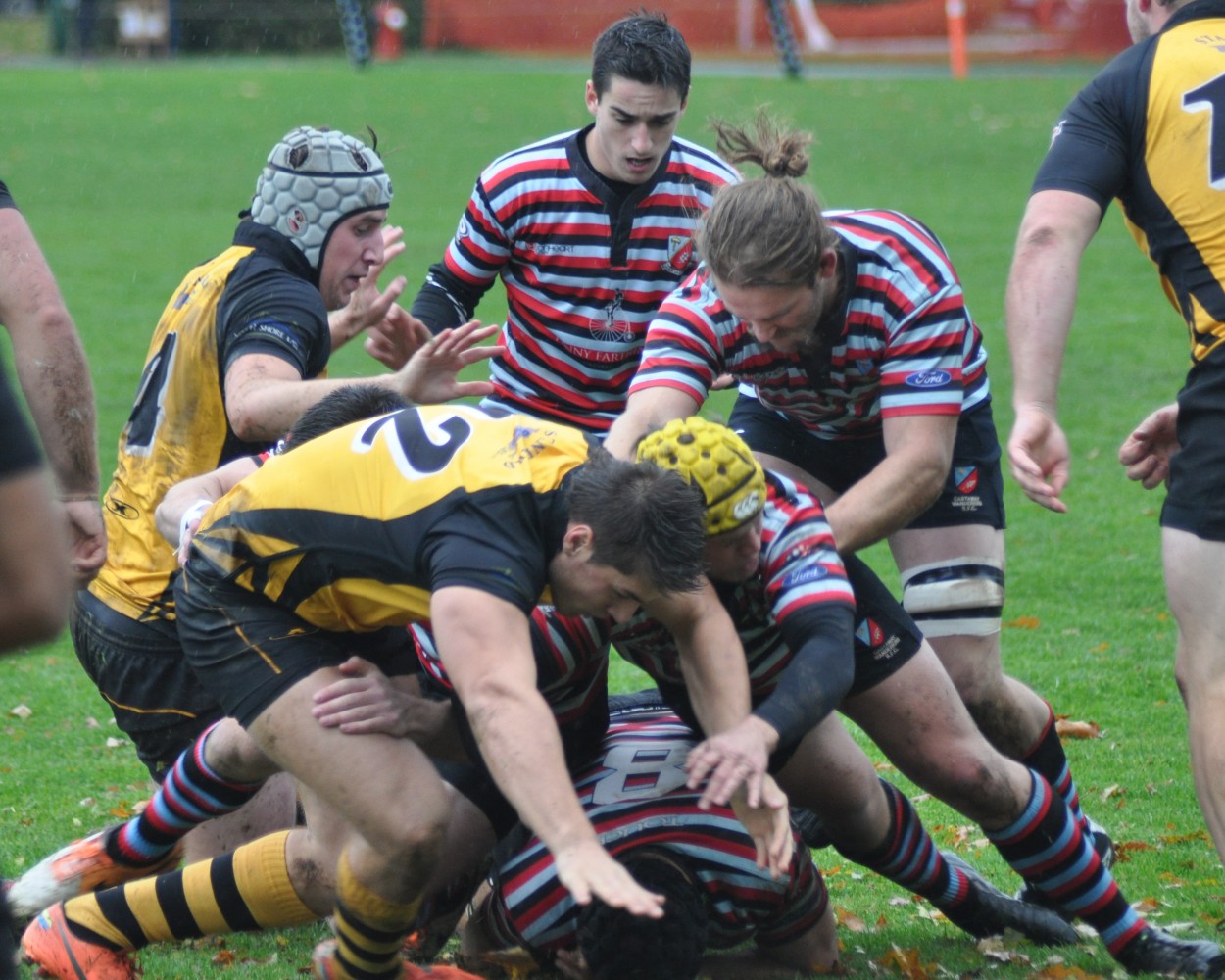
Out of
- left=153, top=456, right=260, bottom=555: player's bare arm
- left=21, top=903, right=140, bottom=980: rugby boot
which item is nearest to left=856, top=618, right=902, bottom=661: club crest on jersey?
left=153, top=456, right=260, bottom=555: player's bare arm

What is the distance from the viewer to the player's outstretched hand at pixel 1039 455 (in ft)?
12.6

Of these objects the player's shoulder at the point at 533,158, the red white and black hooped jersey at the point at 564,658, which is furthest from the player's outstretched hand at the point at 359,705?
the player's shoulder at the point at 533,158

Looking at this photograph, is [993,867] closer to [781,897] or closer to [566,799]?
[781,897]

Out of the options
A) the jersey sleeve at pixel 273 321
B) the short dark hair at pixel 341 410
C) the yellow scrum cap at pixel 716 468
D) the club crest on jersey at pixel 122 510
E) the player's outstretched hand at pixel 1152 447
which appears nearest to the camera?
the yellow scrum cap at pixel 716 468

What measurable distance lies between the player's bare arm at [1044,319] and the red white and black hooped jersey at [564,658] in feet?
3.62

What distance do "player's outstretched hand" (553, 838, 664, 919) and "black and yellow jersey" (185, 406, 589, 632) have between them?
537 millimetres

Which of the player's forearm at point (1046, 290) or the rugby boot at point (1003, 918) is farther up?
the player's forearm at point (1046, 290)

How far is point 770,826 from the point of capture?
350 centimetres

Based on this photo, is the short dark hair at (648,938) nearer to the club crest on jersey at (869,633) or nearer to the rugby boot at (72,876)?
the club crest on jersey at (869,633)

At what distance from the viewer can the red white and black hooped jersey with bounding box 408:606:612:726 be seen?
13.9ft

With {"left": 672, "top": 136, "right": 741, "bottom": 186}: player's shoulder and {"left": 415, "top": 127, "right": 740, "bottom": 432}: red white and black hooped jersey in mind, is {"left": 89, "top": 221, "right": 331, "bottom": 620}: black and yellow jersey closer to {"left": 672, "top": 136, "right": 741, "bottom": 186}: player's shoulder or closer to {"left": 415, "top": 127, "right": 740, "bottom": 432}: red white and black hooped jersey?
{"left": 415, "top": 127, "right": 740, "bottom": 432}: red white and black hooped jersey

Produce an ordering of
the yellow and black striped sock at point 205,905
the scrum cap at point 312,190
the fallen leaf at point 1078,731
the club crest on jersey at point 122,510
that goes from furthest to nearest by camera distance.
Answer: the fallen leaf at point 1078,731 < the scrum cap at point 312,190 < the club crest on jersey at point 122,510 < the yellow and black striped sock at point 205,905

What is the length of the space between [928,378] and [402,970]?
1.98 meters

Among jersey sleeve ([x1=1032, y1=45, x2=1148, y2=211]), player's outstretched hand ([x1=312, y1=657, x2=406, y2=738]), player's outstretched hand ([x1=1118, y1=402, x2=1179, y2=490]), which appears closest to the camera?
player's outstretched hand ([x1=312, y1=657, x2=406, y2=738])
